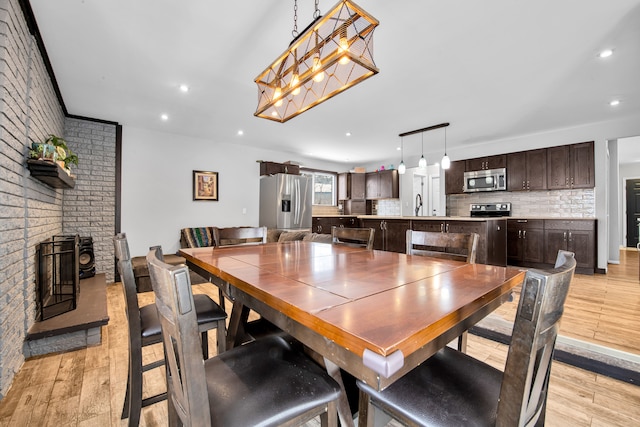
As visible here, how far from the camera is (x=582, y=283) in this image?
389 centimetres

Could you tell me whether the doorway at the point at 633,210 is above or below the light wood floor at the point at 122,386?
above

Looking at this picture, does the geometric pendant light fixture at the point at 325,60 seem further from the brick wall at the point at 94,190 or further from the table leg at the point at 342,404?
the brick wall at the point at 94,190

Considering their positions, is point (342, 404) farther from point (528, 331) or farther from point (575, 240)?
point (575, 240)

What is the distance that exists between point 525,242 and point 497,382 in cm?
517

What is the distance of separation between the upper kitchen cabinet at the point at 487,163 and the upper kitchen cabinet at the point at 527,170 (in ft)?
0.34

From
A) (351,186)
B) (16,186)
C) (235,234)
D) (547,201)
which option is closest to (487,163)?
(547,201)

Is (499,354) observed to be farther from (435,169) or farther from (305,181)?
(435,169)

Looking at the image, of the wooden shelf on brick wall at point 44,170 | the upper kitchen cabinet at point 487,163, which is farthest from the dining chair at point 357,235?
the upper kitchen cabinet at point 487,163

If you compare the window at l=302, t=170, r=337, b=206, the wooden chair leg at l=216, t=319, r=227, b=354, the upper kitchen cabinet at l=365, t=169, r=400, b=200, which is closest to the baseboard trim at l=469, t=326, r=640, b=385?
the wooden chair leg at l=216, t=319, r=227, b=354

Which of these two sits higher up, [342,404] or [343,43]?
[343,43]

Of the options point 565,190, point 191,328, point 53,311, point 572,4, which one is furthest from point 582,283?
point 53,311

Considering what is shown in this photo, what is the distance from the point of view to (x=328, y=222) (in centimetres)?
683

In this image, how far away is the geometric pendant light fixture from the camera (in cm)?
145

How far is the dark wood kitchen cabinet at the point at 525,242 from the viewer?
486cm
